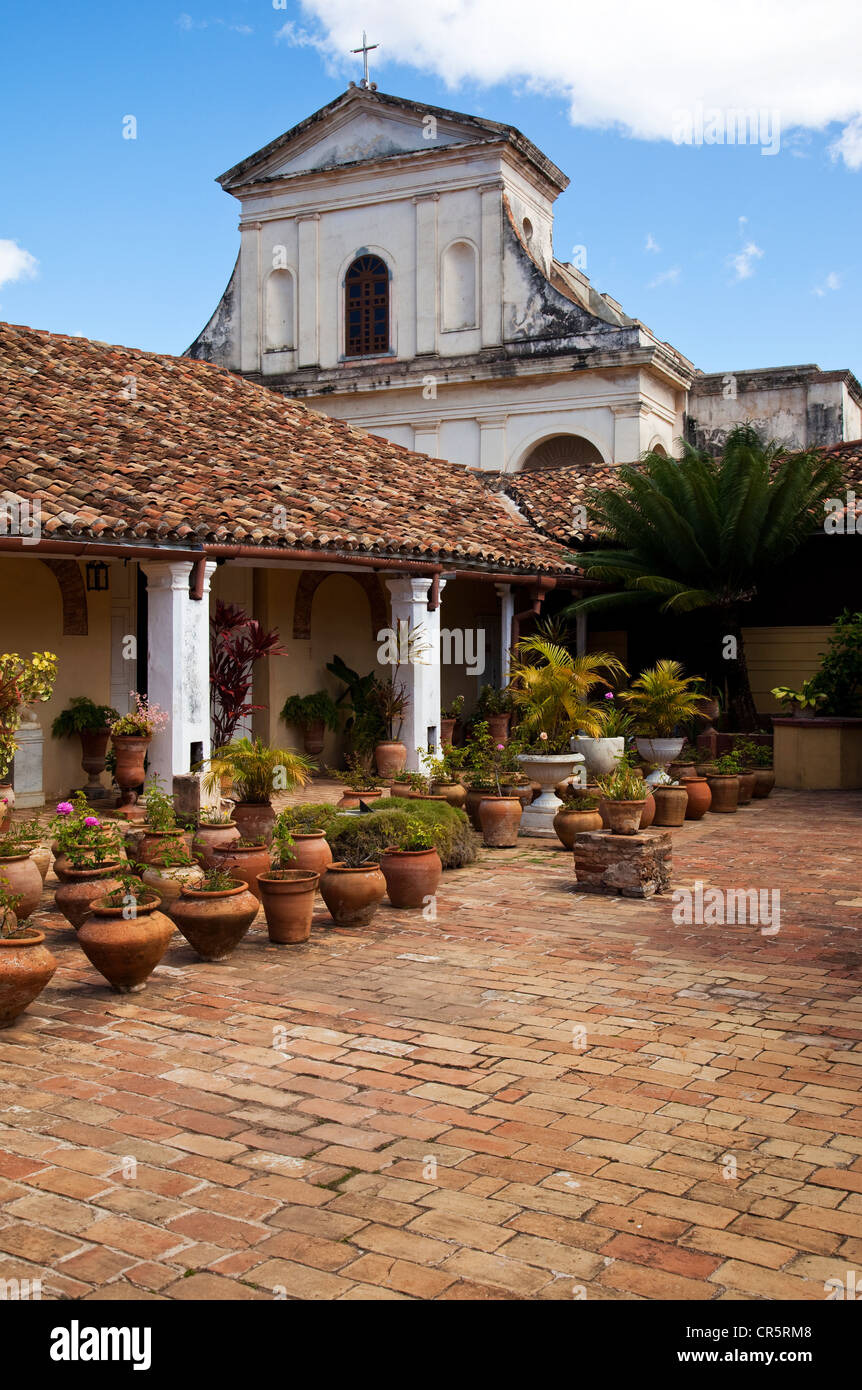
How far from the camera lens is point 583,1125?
14.8 feet

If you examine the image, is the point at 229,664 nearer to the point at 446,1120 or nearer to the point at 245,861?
the point at 245,861

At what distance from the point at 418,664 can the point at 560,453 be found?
12659 millimetres

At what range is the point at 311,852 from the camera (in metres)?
8.41

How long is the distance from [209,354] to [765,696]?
1620cm

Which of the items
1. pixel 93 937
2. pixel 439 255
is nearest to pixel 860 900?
pixel 93 937

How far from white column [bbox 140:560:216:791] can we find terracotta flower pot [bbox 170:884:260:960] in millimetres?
5017

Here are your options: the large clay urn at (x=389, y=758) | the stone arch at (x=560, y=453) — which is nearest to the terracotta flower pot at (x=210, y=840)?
the large clay urn at (x=389, y=758)

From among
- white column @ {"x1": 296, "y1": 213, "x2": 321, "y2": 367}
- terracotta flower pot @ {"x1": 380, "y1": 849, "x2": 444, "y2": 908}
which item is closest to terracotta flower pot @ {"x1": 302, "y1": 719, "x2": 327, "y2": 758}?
terracotta flower pot @ {"x1": 380, "y1": 849, "x2": 444, "y2": 908}

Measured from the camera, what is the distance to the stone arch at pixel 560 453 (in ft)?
83.0

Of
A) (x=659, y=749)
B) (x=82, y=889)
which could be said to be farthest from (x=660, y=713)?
(x=82, y=889)

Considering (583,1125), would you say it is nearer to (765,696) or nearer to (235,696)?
(235,696)

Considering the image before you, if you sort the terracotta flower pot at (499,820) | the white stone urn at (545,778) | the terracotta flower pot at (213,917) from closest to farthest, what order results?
1. the terracotta flower pot at (213,917)
2. the terracotta flower pot at (499,820)
3. the white stone urn at (545,778)

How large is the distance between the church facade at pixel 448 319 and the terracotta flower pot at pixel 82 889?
18195 millimetres

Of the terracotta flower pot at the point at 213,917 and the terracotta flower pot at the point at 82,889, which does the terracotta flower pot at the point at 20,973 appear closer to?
the terracotta flower pot at the point at 213,917
